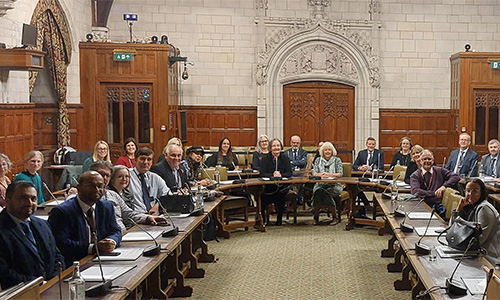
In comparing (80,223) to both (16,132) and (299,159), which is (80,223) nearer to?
(16,132)

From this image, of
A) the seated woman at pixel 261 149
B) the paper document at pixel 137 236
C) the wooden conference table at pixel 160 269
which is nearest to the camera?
the wooden conference table at pixel 160 269

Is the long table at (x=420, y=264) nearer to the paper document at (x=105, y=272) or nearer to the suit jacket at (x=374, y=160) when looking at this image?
the paper document at (x=105, y=272)

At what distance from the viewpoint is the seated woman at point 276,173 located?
28.5 feet

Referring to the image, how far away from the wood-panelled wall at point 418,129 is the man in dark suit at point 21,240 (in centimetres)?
1010

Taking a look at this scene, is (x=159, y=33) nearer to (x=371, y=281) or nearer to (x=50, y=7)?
(x=50, y=7)

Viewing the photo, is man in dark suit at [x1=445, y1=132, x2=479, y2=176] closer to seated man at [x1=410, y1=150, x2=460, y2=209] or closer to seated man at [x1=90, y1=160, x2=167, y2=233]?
seated man at [x1=410, y1=150, x2=460, y2=209]

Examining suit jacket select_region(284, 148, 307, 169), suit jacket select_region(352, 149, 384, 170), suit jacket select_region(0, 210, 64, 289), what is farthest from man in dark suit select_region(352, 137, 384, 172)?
suit jacket select_region(0, 210, 64, 289)

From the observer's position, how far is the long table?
138 inches

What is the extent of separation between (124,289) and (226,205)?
4684 millimetres

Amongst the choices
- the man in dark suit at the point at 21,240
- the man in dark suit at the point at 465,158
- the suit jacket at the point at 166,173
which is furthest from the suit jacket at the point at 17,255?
the man in dark suit at the point at 465,158

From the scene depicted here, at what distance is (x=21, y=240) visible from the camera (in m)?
3.69

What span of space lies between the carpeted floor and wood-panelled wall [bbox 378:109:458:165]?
4950 millimetres

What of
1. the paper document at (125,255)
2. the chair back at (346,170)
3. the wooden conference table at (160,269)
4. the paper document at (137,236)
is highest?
the chair back at (346,170)

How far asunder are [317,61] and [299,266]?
7.13 metres
